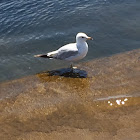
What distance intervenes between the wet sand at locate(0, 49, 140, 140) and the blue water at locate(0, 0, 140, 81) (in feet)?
2.93

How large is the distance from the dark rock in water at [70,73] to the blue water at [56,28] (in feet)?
1.15

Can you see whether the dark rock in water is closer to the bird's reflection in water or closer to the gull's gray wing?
the bird's reflection in water

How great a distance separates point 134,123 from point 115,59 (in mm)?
3312

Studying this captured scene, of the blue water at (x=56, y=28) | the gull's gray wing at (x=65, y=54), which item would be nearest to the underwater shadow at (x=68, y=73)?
the blue water at (x=56, y=28)

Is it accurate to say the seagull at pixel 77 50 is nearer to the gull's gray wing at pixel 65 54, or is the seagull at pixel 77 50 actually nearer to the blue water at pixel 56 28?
the gull's gray wing at pixel 65 54

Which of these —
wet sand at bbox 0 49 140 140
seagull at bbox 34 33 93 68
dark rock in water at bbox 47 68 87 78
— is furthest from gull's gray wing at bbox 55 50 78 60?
wet sand at bbox 0 49 140 140

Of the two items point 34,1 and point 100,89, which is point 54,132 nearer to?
point 100,89

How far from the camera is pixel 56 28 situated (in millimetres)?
10266

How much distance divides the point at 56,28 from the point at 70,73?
3031mm

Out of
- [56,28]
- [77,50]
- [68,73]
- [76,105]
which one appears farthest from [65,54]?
[56,28]

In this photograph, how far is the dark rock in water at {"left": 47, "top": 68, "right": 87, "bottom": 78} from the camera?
7610 millimetres

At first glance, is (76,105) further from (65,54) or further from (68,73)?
(65,54)

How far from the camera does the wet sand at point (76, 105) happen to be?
5215 mm

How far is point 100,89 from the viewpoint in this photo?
6.64 meters
